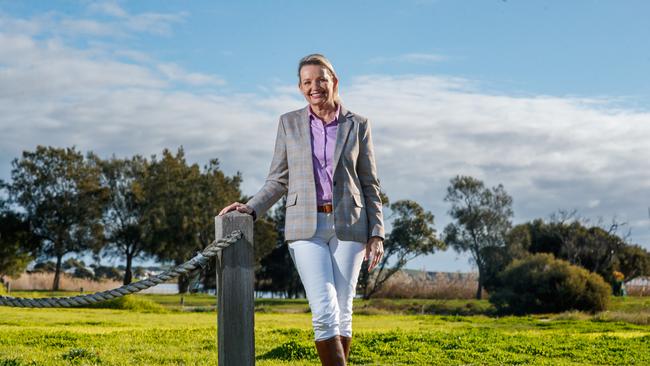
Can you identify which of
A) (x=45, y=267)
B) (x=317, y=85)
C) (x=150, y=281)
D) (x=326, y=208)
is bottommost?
(x=150, y=281)

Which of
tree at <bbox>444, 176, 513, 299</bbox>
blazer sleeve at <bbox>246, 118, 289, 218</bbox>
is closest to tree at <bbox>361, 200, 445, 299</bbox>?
tree at <bbox>444, 176, 513, 299</bbox>

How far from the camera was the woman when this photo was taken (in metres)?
5.09

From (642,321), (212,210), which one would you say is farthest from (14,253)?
(642,321)

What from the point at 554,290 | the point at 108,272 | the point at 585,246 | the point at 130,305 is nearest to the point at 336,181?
the point at 130,305

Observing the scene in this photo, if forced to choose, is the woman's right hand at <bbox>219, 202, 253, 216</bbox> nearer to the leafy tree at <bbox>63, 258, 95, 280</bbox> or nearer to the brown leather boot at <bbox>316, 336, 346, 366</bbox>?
the brown leather boot at <bbox>316, 336, 346, 366</bbox>

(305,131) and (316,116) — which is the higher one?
(316,116)

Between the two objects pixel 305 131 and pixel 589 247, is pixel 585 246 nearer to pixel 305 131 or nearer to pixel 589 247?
pixel 589 247

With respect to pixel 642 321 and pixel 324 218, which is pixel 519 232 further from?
pixel 324 218

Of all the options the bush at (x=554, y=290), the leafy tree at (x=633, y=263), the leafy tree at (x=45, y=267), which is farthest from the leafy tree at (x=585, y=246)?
the leafy tree at (x=45, y=267)

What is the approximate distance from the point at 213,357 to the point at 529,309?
21.4 m

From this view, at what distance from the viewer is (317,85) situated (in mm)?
5355

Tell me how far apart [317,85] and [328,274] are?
1.29 m

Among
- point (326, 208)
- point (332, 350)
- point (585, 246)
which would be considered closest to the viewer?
point (332, 350)

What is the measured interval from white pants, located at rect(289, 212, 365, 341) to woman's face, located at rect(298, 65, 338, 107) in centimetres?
80
